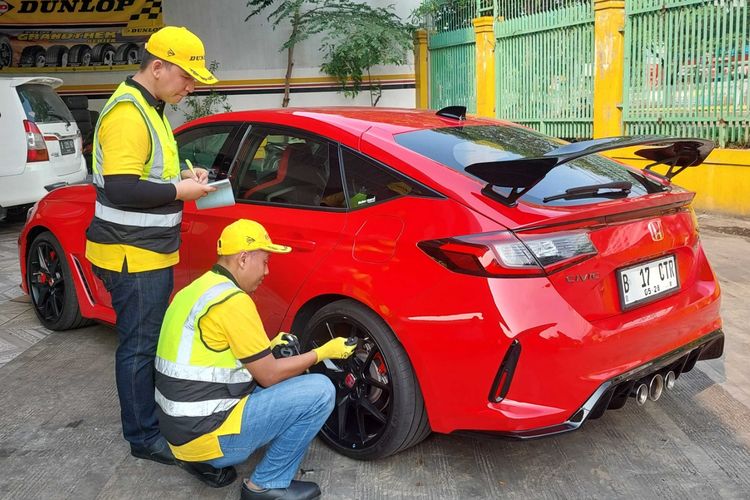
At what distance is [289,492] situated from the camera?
2.94 m

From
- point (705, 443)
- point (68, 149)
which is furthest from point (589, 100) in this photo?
point (705, 443)

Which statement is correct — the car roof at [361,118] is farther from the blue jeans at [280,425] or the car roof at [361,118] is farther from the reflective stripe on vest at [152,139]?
the blue jeans at [280,425]

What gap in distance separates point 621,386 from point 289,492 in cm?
133

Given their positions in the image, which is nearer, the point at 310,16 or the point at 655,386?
the point at 655,386

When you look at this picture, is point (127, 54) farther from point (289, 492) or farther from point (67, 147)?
point (289, 492)

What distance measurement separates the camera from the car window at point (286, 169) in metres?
3.49

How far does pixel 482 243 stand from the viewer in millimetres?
2787

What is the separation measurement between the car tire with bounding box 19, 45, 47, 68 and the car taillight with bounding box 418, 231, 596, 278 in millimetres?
15425

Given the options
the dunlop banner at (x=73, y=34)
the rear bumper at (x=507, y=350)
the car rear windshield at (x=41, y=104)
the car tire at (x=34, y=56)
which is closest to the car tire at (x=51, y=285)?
the rear bumper at (x=507, y=350)

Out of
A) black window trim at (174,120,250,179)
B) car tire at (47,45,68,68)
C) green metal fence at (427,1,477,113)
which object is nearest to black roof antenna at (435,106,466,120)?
black window trim at (174,120,250,179)

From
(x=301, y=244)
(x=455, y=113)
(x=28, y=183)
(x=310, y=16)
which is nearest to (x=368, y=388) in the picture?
(x=301, y=244)

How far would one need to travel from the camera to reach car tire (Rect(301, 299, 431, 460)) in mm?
3016

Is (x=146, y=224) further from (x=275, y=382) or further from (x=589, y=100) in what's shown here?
(x=589, y=100)

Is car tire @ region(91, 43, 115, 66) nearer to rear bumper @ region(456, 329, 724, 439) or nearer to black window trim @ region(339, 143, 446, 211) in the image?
black window trim @ region(339, 143, 446, 211)
